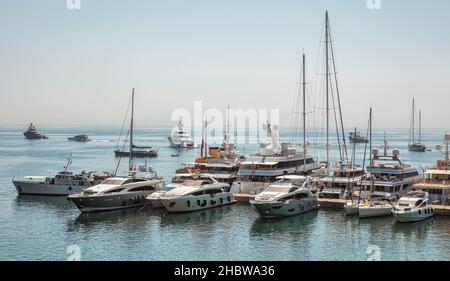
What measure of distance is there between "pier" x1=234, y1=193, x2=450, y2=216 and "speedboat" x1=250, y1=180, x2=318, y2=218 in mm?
1353

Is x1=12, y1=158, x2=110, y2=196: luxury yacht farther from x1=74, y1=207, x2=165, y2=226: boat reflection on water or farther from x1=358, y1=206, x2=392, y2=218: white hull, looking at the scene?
x1=358, y1=206, x2=392, y2=218: white hull

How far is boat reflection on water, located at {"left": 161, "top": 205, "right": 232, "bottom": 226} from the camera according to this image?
45312 millimetres

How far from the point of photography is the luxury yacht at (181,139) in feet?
560

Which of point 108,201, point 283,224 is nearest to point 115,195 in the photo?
point 108,201

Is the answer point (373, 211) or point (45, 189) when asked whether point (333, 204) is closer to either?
point (373, 211)

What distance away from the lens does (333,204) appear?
5116 centimetres

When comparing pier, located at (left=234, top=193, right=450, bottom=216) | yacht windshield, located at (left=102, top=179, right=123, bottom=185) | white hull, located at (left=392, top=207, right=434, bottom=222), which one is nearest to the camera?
white hull, located at (left=392, top=207, right=434, bottom=222)

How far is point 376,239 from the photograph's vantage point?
127 ft

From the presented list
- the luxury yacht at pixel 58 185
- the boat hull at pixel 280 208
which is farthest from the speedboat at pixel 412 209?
the luxury yacht at pixel 58 185

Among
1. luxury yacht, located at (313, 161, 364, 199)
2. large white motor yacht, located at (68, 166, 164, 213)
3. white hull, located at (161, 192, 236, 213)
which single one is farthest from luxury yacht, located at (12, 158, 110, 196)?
luxury yacht, located at (313, 161, 364, 199)

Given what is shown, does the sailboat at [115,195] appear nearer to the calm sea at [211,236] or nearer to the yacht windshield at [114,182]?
the yacht windshield at [114,182]
